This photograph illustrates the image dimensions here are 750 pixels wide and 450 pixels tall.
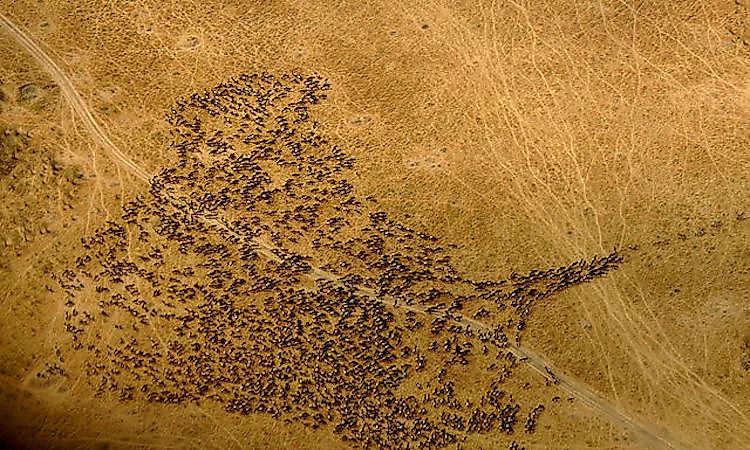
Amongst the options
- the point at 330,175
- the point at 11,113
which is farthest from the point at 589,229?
the point at 11,113

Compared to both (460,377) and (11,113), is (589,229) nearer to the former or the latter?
(460,377)

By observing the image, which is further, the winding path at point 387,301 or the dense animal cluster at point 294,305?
the dense animal cluster at point 294,305

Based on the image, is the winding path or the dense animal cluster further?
the dense animal cluster
